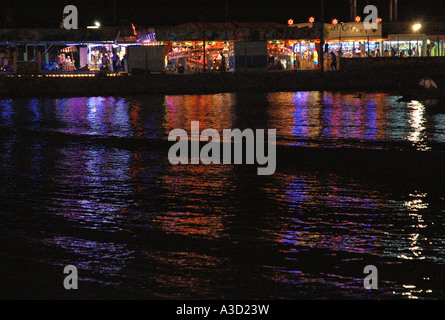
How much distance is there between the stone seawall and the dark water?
25.7 m

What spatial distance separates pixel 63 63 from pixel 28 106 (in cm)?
2081


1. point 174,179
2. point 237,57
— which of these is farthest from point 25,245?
point 237,57

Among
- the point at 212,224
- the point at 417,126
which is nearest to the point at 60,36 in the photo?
the point at 417,126

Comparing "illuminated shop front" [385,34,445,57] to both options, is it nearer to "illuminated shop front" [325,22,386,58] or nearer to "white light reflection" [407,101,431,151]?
"illuminated shop front" [325,22,386,58]

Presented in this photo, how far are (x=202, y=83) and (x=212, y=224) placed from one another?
130ft

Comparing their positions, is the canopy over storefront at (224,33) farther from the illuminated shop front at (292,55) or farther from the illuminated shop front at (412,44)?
the illuminated shop front at (412,44)

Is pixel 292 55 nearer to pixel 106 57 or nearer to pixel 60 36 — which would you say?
pixel 106 57

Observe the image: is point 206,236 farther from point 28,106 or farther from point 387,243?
point 28,106

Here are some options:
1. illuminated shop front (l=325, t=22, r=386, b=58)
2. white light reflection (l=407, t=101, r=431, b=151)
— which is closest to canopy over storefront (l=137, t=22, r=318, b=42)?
illuminated shop front (l=325, t=22, r=386, b=58)

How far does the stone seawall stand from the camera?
150ft

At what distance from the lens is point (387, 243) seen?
8.98 meters

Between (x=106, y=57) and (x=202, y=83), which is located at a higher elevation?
(x=106, y=57)

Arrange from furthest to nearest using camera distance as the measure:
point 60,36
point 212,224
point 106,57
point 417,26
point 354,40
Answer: point 417,26 → point 354,40 → point 106,57 → point 60,36 → point 212,224

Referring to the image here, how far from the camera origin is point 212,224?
32.9ft
